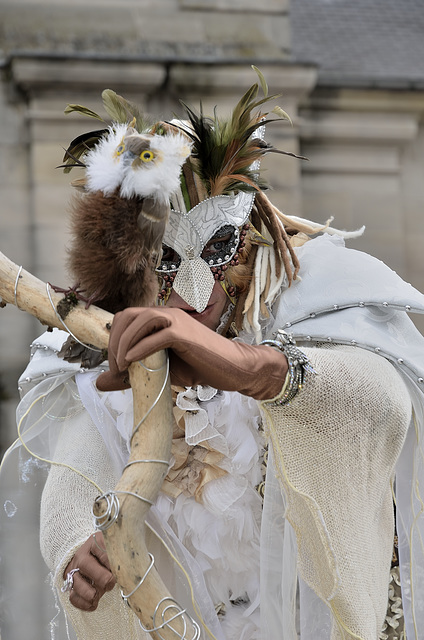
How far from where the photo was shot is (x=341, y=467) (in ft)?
6.44

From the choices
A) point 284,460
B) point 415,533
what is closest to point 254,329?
point 284,460

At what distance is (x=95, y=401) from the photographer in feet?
8.20

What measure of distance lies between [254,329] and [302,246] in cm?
30

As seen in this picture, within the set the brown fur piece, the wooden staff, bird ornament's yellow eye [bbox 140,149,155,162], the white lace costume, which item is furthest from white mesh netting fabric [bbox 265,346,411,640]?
bird ornament's yellow eye [bbox 140,149,155,162]

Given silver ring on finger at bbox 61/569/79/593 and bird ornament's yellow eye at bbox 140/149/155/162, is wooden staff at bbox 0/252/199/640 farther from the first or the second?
silver ring on finger at bbox 61/569/79/593

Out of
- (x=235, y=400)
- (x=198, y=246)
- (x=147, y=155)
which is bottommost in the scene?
(x=235, y=400)

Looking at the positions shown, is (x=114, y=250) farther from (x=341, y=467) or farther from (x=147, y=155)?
(x=341, y=467)

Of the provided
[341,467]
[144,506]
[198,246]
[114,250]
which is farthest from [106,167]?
[341,467]

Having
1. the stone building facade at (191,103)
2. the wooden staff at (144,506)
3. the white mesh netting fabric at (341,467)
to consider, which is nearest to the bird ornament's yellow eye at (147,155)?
the wooden staff at (144,506)

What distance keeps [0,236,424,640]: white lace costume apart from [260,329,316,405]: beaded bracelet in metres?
0.02

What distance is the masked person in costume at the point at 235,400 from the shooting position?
1784 mm

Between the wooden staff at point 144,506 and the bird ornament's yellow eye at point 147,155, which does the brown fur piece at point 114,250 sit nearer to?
the bird ornament's yellow eye at point 147,155

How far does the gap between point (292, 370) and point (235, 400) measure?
0.59 m

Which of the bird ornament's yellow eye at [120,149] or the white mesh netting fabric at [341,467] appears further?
the white mesh netting fabric at [341,467]
